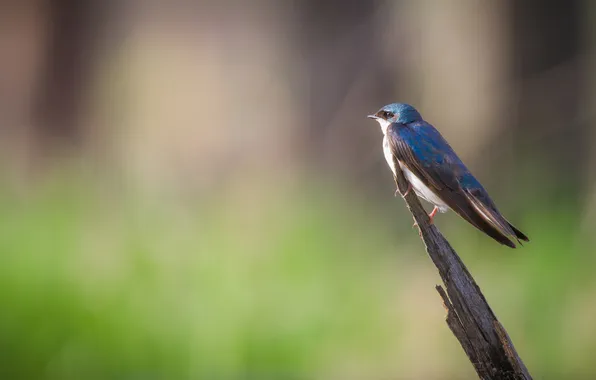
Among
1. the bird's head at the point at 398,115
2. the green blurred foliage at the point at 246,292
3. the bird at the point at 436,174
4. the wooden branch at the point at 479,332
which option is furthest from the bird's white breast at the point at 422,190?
the green blurred foliage at the point at 246,292

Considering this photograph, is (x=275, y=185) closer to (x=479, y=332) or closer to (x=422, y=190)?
(x=422, y=190)

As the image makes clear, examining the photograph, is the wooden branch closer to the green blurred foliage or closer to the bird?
the bird

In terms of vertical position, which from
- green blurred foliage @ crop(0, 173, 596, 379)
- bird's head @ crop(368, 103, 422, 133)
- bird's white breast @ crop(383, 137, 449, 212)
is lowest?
green blurred foliage @ crop(0, 173, 596, 379)

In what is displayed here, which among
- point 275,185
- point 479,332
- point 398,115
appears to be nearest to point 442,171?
point 398,115

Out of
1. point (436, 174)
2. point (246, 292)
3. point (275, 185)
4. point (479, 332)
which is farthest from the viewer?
point (275, 185)

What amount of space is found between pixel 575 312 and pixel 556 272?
26cm

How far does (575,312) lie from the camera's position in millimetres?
3680

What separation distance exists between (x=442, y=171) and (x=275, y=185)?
232cm

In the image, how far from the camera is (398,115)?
2.64 meters

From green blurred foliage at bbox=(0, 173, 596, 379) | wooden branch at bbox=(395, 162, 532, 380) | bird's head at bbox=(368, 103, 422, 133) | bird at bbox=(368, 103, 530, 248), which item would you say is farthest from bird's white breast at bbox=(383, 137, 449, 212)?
green blurred foliage at bbox=(0, 173, 596, 379)

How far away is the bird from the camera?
87.1 inches

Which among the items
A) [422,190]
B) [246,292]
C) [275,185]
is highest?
[275,185]

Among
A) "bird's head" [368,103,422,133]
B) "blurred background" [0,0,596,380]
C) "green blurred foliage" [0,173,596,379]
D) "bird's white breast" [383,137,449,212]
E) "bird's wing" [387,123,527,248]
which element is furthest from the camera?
"blurred background" [0,0,596,380]

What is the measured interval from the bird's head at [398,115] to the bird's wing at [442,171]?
0.46ft
